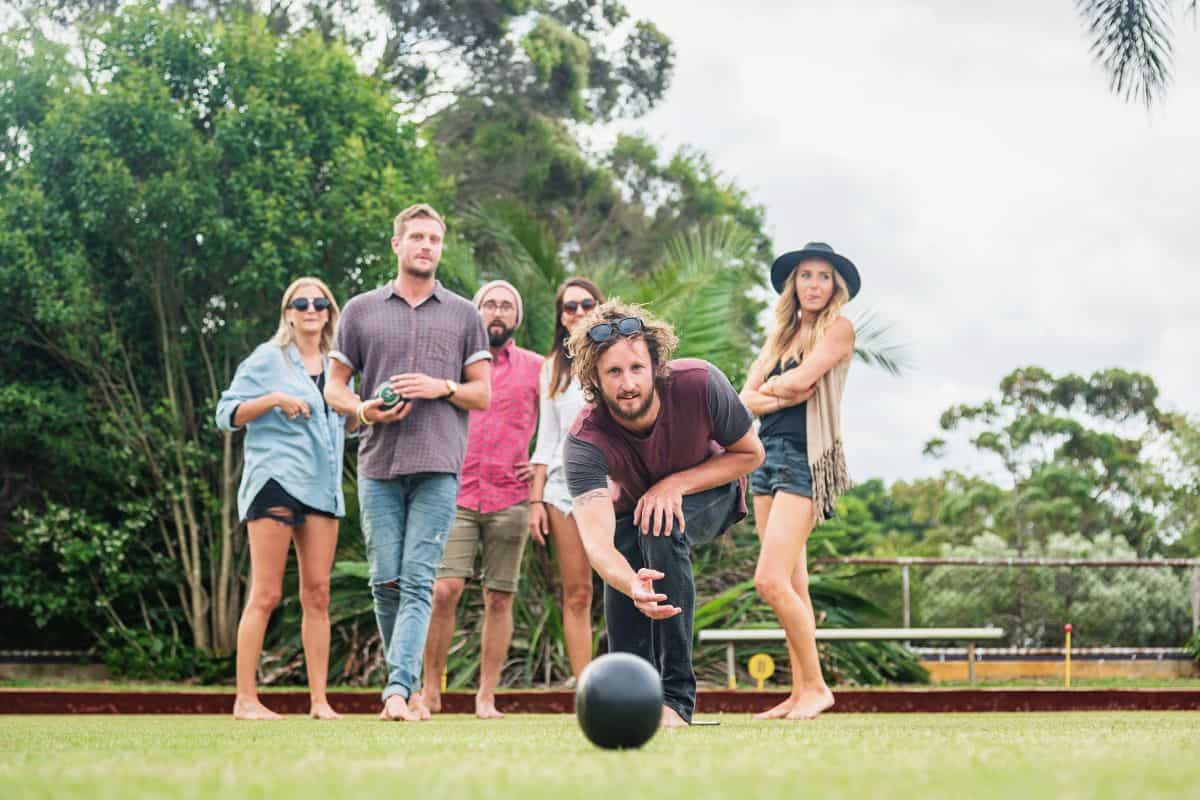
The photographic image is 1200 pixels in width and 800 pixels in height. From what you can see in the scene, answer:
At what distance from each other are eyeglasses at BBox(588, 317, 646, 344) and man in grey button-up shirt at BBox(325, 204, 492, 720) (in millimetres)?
1542

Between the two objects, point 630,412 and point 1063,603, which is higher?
point 630,412

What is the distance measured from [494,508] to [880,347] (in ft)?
16.5

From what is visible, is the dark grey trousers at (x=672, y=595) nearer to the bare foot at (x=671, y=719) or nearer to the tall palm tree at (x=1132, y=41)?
the bare foot at (x=671, y=719)

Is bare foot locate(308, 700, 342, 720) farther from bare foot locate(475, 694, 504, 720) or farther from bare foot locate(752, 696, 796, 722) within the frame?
bare foot locate(752, 696, 796, 722)

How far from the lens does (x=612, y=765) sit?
270cm

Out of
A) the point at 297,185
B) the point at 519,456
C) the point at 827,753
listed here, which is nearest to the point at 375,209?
the point at 297,185

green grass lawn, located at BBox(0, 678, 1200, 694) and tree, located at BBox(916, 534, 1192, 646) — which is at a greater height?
tree, located at BBox(916, 534, 1192, 646)

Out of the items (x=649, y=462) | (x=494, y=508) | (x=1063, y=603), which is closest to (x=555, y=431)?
(x=494, y=508)

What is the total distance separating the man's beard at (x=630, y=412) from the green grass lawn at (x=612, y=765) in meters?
1.00

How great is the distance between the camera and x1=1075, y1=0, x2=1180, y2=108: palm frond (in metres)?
7.93

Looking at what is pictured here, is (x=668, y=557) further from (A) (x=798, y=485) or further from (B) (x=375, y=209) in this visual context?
(B) (x=375, y=209)

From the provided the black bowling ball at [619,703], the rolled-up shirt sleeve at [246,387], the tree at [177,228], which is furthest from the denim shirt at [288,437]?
the tree at [177,228]

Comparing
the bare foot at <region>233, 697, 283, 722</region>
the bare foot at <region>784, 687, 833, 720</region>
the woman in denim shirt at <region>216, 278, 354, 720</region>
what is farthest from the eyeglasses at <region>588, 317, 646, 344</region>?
the bare foot at <region>233, 697, 283, 722</region>

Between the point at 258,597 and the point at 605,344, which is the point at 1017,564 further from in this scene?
the point at 605,344
